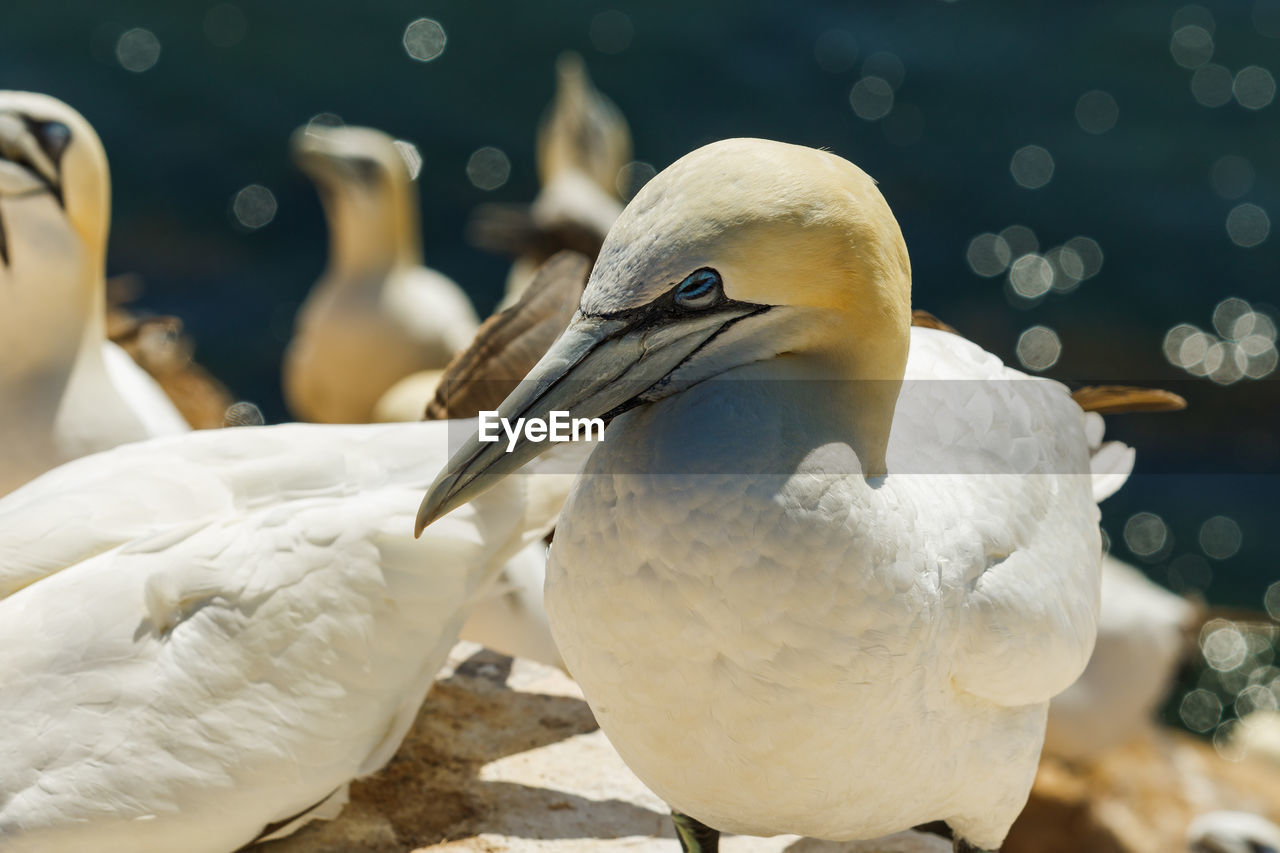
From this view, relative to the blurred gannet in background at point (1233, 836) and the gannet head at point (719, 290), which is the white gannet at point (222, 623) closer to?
the gannet head at point (719, 290)

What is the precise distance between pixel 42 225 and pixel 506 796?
7.79ft

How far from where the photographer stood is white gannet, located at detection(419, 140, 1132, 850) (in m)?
2.08

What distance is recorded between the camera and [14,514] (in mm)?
3129

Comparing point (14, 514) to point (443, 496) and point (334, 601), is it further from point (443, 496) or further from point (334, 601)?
point (443, 496)

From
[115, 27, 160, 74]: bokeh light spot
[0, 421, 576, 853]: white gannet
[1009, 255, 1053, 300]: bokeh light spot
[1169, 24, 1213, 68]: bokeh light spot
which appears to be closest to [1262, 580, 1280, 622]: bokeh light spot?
[1009, 255, 1053, 300]: bokeh light spot

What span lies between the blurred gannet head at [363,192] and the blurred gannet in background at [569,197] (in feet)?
1.91

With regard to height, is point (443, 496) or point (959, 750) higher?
point (443, 496)

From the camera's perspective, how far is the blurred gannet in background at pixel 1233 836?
6.33 m

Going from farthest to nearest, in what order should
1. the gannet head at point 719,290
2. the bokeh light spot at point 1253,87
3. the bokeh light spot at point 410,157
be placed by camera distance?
the bokeh light spot at point 1253,87, the bokeh light spot at point 410,157, the gannet head at point 719,290

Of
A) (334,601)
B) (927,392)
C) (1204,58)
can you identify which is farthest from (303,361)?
(1204,58)

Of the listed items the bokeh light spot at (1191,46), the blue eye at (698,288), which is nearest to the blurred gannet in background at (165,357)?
the blue eye at (698,288)

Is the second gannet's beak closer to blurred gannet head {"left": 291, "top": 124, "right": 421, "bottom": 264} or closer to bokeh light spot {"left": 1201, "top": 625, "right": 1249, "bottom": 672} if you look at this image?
blurred gannet head {"left": 291, "top": 124, "right": 421, "bottom": 264}

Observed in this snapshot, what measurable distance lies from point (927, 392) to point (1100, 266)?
9.55 meters

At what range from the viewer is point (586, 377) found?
2.10 m
